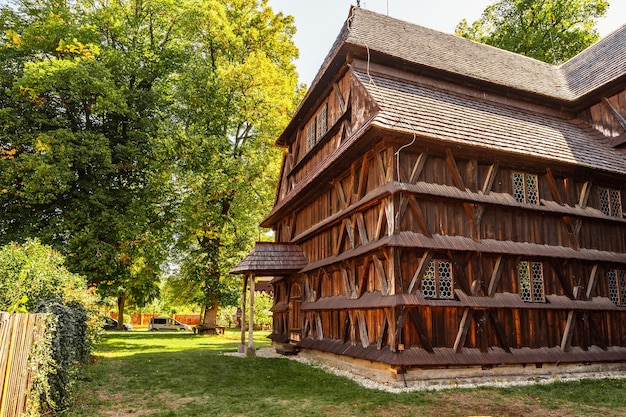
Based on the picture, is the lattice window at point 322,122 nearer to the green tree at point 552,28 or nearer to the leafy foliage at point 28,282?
the leafy foliage at point 28,282

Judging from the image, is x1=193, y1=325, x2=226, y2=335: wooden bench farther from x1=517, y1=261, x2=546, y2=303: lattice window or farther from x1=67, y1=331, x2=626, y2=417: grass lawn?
x1=517, y1=261, x2=546, y2=303: lattice window

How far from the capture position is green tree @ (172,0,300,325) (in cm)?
2539

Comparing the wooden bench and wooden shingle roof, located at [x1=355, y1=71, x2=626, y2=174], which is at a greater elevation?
wooden shingle roof, located at [x1=355, y1=71, x2=626, y2=174]

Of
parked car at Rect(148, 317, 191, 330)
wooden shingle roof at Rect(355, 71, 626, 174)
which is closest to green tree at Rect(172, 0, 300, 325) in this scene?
parked car at Rect(148, 317, 191, 330)

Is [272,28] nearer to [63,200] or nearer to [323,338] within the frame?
[63,200]

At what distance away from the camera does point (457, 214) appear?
37.7ft

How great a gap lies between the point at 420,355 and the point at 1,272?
29.5 ft

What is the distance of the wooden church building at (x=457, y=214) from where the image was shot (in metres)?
10.6

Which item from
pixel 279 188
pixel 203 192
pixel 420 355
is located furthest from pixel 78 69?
pixel 420 355

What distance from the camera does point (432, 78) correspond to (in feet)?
47.4

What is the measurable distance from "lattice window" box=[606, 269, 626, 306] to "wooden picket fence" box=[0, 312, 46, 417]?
14.9 metres

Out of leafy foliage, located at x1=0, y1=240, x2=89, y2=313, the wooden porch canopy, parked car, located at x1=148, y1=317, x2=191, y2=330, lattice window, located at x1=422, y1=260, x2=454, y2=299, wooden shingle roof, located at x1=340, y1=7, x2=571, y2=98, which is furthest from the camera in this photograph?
parked car, located at x1=148, y1=317, x2=191, y2=330

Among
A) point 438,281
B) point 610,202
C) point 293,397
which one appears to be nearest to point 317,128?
point 438,281

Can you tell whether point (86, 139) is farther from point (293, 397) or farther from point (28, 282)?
point (293, 397)
